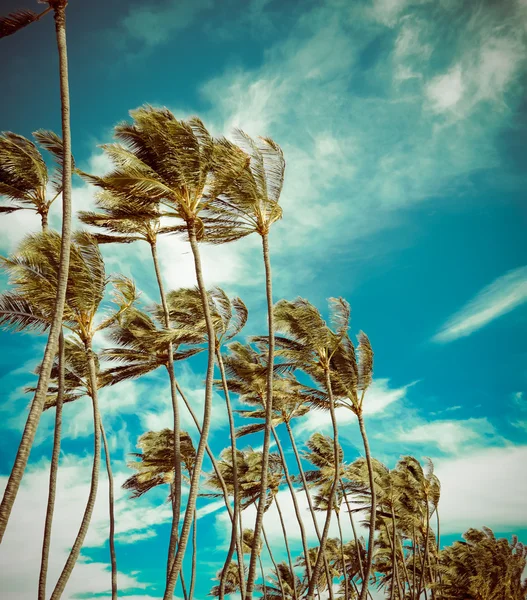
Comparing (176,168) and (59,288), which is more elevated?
(176,168)

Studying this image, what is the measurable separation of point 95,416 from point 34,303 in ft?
14.2

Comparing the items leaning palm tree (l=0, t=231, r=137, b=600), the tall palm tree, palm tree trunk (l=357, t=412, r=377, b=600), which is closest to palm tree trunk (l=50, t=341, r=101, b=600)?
leaning palm tree (l=0, t=231, r=137, b=600)

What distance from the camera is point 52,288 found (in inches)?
434

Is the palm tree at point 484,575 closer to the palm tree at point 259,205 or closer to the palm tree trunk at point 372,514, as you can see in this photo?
the palm tree trunk at point 372,514

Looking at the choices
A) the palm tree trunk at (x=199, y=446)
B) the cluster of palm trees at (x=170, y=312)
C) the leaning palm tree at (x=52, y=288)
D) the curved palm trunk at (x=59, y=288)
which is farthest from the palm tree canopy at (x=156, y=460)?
the curved palm trunk at (x=59, y=288)

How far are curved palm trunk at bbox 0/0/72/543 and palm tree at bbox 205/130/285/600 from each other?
4.58 m

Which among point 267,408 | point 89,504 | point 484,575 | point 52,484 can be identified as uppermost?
point 267,408

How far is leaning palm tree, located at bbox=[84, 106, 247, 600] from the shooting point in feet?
35.7

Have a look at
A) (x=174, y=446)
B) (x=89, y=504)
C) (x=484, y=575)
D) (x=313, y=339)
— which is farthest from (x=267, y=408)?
(x=484, y=575)

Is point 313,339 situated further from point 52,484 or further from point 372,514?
point 52,484

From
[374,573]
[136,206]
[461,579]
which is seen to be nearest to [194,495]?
[136,206]

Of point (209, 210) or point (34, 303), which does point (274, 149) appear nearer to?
point (209, 210)

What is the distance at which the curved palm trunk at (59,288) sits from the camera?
22.9 feet

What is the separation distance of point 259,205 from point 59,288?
676 cm
